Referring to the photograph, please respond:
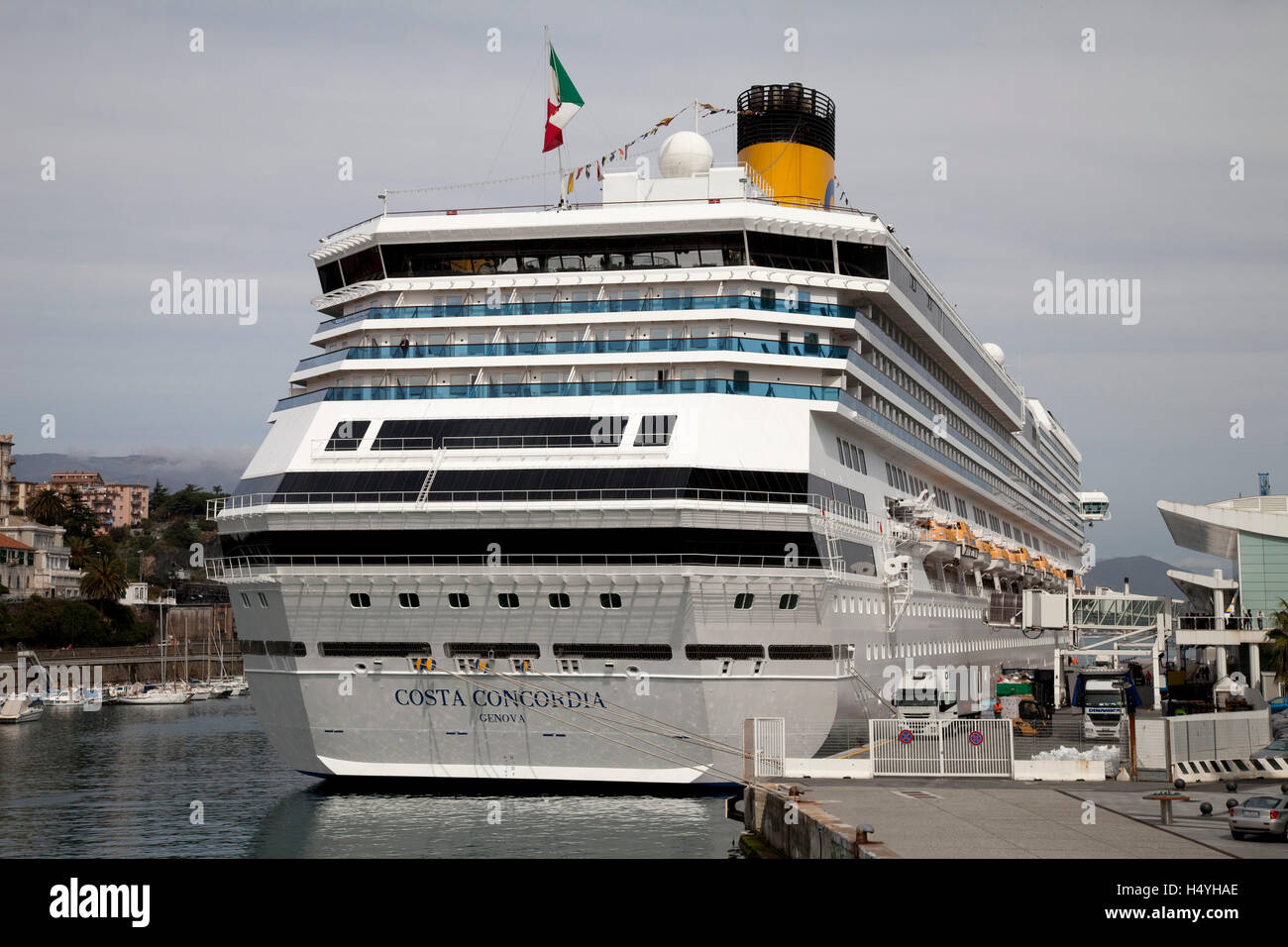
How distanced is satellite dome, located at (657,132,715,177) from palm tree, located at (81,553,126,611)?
102 m

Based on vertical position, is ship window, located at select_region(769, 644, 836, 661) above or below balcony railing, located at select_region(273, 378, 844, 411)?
below

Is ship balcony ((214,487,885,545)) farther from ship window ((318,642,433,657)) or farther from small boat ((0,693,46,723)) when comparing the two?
small boat ((0,693,46,723))

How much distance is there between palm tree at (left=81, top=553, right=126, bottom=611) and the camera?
128 metres

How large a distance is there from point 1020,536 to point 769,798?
188 feet

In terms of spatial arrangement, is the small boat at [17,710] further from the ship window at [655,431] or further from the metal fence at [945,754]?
the metal fence at [945,754]

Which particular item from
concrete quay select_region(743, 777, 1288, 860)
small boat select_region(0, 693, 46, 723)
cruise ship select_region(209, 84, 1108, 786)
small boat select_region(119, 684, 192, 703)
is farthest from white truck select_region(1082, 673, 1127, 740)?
small boat select_region(119, 684, 192, 703)

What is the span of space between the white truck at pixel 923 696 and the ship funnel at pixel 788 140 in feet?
54.4

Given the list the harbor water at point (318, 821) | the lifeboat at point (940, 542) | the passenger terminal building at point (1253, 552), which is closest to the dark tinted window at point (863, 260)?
the lifeboat at point (940, 542)

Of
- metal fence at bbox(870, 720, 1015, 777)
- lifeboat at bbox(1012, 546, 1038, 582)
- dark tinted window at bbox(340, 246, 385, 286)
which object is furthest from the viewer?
lifeboat at bbox(1012, 546, 1038, 582)

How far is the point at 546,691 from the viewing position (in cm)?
3206

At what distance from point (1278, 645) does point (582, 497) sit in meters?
31.4

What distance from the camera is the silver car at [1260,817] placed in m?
20.8

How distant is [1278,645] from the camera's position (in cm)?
5028
